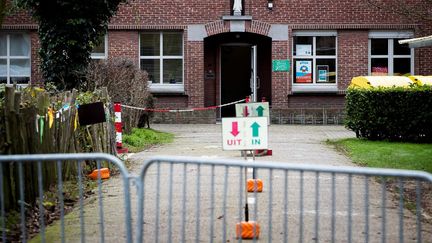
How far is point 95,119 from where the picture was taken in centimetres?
1193

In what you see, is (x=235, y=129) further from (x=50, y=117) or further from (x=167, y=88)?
(x=167, y=88)

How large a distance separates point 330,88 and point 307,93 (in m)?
0.91

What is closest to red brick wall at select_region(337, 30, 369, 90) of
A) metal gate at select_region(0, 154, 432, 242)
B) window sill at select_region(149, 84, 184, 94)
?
window sill at select_region(149, 84, 184, 94)

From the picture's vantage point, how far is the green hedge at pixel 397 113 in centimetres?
1861

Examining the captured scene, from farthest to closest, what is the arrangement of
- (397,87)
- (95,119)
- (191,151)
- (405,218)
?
1. (397,87)
2. (191,151)
3. (95,119)
4. (405,218)

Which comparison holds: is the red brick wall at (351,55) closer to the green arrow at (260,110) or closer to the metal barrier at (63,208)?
the green arrow at (260,110)

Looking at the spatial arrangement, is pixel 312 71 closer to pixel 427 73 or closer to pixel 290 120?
pixel 290 120

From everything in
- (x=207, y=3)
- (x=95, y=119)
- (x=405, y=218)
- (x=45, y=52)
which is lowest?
(x=405, y=218)

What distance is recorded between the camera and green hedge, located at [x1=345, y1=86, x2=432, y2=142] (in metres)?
18.6

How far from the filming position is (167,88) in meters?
27.5

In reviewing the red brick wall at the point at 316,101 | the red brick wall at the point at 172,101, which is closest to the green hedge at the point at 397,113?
the red brick wall at the point at 316,101

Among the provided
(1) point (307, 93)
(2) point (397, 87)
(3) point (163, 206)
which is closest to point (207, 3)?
(1) point (307, 93)

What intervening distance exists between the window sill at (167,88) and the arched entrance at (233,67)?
40.3 inches

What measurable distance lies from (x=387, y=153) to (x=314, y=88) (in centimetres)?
1171
